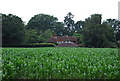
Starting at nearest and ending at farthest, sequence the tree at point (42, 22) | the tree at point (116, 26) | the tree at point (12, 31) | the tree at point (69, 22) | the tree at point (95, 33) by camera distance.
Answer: the tree at point (12, 31) → the tree at point (95, 33) → the tree at point (116, 26) → the tree at point (42, 22) → the tree at point (69, 22)

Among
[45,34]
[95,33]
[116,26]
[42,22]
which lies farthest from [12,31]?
[116,26]

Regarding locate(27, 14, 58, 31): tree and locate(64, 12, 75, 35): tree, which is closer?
locate(27, 14, 58, 31): tree

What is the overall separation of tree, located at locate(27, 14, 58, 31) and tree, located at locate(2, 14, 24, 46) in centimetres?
2094

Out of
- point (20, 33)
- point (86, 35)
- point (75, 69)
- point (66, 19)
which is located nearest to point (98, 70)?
point (75, 69)

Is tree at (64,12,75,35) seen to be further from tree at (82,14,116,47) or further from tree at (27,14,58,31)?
tree at (82,14,116,47)

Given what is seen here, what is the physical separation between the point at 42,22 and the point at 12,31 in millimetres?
28646

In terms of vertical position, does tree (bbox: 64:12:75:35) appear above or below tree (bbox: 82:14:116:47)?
above

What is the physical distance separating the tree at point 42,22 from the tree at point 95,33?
2323 cm

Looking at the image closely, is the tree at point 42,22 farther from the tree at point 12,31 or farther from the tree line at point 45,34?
the tree at point 12,31

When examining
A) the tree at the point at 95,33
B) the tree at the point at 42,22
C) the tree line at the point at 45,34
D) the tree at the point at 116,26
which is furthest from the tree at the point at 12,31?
the tree at the point at 116,26

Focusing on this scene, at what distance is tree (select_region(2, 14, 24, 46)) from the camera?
2911 centimetres

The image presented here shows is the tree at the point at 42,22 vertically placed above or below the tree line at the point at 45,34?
above

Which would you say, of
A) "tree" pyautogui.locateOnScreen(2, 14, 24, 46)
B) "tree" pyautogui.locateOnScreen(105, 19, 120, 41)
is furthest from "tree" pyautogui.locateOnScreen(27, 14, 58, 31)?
"tree" pyautogui.locateOnScreen(105, 19, 120, 41)

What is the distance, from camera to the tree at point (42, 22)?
174ft
